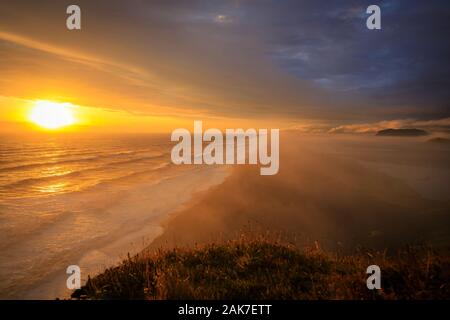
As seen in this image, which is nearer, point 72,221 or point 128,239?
point 128,239

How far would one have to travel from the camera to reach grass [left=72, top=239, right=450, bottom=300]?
5613 mm

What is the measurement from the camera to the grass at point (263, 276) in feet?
18.4

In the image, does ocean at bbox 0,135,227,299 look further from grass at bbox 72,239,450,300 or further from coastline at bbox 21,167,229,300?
grass at bbox 72,239,450,300

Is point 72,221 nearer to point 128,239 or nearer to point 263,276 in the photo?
point 128,239

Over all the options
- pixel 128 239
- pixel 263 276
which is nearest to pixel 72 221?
pixel 128 239

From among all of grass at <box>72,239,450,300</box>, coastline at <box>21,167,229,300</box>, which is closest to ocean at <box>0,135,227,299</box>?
coastline at <box>21,167,229,300</box>

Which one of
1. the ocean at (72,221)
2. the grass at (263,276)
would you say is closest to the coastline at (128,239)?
the ocean at (72,221)

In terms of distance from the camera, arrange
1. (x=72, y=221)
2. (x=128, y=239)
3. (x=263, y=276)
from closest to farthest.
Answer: (x=263, y=276) → (x=128, y=239) → (x=72, y=221)

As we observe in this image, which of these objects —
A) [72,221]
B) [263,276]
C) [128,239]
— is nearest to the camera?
[263,276]

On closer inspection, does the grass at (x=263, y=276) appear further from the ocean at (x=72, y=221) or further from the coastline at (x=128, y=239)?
the ocean at (x=72, y=221)

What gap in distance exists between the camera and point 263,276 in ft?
21.7

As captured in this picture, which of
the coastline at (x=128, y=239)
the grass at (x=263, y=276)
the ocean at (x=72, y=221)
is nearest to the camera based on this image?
the grass at (x=263, y=276)
